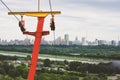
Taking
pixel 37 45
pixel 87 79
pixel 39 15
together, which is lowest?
pixel 87 79

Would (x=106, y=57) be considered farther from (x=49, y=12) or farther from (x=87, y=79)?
(x=49, y=12)

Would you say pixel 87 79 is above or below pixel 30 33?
below

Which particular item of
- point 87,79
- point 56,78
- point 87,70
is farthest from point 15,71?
point 87,70

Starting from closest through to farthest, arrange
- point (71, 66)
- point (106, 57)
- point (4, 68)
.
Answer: point (4, 68) → point (71, 66) → point (106, 57)

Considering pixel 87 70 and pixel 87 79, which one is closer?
pixel 87 79

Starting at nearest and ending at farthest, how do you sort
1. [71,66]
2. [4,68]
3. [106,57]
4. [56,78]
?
1. [56,78]
2. [4,68]
3. [71,66]
4. [106,57]

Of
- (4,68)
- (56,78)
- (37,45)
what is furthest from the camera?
(4,68)

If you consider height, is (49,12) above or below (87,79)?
above

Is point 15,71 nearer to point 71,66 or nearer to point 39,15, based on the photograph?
point 71,66

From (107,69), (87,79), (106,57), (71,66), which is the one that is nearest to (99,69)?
(107,69)
